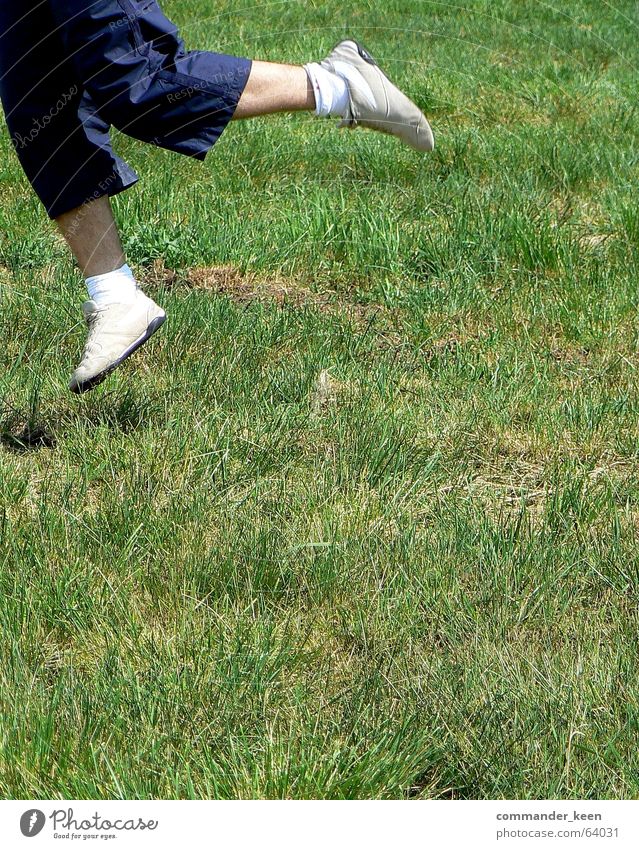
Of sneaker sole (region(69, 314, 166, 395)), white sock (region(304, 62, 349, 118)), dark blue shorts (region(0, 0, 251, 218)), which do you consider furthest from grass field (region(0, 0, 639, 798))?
white sock (region(304, 62, 349, 118))

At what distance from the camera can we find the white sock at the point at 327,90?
2.85 metres

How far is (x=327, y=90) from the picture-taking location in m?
2.86

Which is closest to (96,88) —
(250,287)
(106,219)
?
(106,219)

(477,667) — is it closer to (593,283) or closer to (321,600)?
(321,600)

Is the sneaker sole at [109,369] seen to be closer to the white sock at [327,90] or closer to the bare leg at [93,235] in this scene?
the bare leg at [93,235]

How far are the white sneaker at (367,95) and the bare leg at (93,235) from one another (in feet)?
2.43

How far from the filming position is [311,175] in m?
4.88

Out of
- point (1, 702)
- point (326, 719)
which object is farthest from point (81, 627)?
point (326, 719)

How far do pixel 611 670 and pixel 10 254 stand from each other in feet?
9.59

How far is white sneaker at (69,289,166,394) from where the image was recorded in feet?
8.98

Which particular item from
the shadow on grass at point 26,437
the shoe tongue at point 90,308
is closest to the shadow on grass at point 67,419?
→ the shadow on grass at point 26,437

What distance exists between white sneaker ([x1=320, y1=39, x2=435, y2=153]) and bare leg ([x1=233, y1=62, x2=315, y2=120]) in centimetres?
13

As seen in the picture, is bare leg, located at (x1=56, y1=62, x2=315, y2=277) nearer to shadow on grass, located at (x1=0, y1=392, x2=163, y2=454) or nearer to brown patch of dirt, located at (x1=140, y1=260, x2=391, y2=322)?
shadow on grass, located at (x1=0, y1=392, x2=163, y2=454)

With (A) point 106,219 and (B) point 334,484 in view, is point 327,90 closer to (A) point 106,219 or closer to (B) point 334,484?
(A) point 106,219
